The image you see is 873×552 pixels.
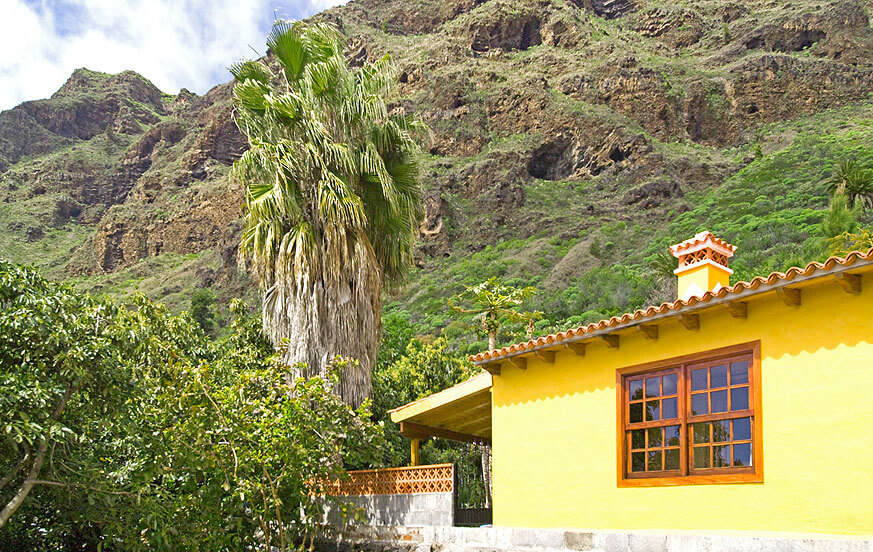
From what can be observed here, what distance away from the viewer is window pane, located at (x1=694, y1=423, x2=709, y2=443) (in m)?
8.55

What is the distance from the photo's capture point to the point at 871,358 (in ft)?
23.8

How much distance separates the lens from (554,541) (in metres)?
9.37

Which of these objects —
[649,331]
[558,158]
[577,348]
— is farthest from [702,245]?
[558,158]

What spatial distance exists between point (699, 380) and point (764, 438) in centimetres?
101

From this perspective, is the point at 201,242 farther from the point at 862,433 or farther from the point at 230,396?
the point at 862,433

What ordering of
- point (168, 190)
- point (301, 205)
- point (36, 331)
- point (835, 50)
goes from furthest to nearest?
point (168, 190) → point (835, 50) → point (301, 205) → point (36, 331)

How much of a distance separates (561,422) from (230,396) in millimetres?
4605

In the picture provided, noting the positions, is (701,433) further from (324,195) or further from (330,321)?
(324,195)

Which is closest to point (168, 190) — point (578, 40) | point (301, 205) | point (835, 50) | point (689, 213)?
point (578, 40)

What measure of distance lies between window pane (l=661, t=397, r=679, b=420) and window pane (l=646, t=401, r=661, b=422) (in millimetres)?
55

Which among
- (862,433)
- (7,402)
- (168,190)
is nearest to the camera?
(862,433)

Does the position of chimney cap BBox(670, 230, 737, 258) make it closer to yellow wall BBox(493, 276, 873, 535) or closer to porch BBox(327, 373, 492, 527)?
yellow wall BBox(493, 276, 873, 535)

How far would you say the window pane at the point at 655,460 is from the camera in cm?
899

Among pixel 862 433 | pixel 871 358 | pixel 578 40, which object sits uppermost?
pixel 578 40
